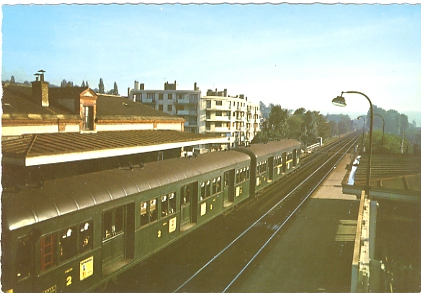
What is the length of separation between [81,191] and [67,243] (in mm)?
1319

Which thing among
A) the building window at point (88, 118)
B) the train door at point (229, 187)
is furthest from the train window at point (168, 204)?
the building window at point (88, 118)

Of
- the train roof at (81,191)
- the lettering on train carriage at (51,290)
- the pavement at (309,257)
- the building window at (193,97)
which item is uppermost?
the building window at (193,97)

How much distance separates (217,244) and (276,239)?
3015mm

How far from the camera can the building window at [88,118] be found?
20.7 meters

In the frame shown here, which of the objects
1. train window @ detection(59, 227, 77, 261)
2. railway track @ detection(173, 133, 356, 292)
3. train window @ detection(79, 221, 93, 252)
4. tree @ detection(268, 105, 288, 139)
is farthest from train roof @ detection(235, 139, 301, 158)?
tree @ detection(268, 105, 288, 139)

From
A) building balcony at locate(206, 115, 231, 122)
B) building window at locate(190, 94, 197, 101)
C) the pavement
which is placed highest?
building window at locate(190, 94, 197, 101)

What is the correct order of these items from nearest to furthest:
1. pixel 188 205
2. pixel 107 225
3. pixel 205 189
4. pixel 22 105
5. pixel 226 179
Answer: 1. pixel 107 225
2. pixel 188 205
3. pixel 205 189
4. pixel 22 105
5. pixel 226 179

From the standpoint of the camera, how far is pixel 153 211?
11.9 m

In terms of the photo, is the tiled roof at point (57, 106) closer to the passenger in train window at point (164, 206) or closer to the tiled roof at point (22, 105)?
the tiled roof at point (22, 105)

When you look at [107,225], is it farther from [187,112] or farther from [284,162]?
[187,112]

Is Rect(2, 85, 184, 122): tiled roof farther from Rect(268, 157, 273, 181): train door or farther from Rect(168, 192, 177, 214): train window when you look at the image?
Rect(268, 157, 273, 181): train door

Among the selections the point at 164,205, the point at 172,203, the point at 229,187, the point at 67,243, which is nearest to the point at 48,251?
the point at 67,243

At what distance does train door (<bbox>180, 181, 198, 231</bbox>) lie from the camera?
556 inches

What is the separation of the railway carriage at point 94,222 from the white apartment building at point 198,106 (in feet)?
166
